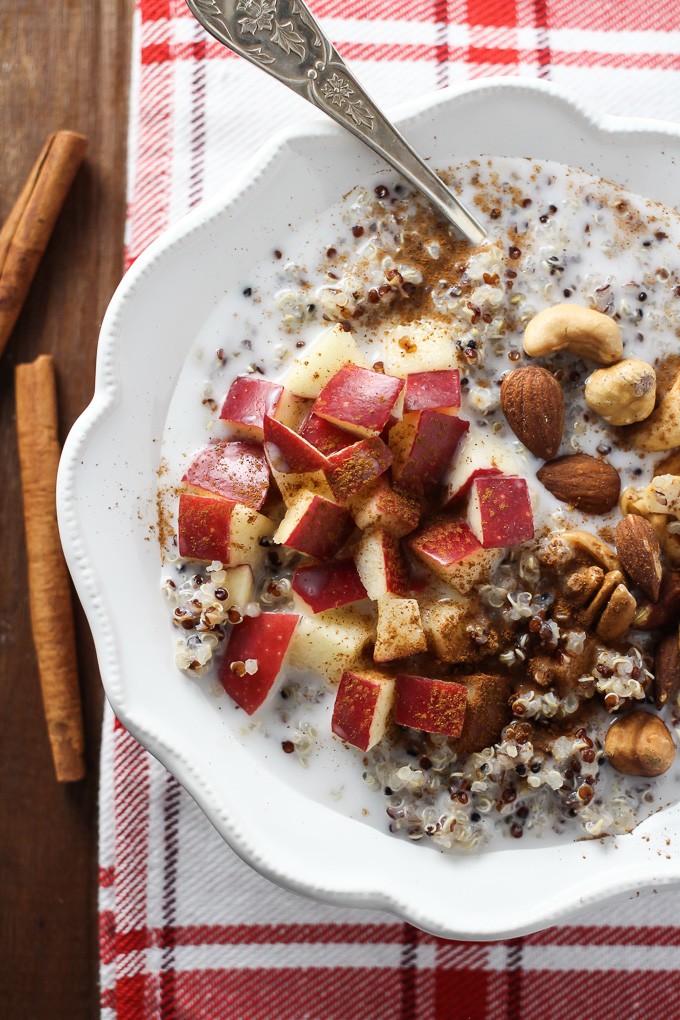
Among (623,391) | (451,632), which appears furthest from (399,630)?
(623,391)

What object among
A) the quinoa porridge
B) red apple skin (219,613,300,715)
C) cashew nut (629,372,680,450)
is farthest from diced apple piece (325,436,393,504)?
cashew nut (629,372,680,450)

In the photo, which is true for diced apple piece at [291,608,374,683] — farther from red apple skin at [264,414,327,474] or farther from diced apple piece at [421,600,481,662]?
red apple skin at [264,414,327,474]

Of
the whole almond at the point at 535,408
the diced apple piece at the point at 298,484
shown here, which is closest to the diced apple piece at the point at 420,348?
the whole almond at the point at 535,408

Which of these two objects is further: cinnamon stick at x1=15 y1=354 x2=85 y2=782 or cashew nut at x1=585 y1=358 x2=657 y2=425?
cinnamon stick at x1=15 y1=354 x2=85 y2=782

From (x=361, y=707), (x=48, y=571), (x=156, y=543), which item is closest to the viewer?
(x=361, y=707)

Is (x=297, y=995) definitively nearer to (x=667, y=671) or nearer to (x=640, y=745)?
(x=640, y=745)

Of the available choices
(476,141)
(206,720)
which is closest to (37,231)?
(476,141)

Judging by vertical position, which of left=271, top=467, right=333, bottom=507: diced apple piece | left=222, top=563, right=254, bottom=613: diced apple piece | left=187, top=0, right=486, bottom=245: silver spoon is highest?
left=187, top=0, right=486, bottom=245: silver spoon

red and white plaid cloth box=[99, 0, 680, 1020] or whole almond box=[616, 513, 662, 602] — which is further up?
whole almond box=[616, 513, 662, 602]
